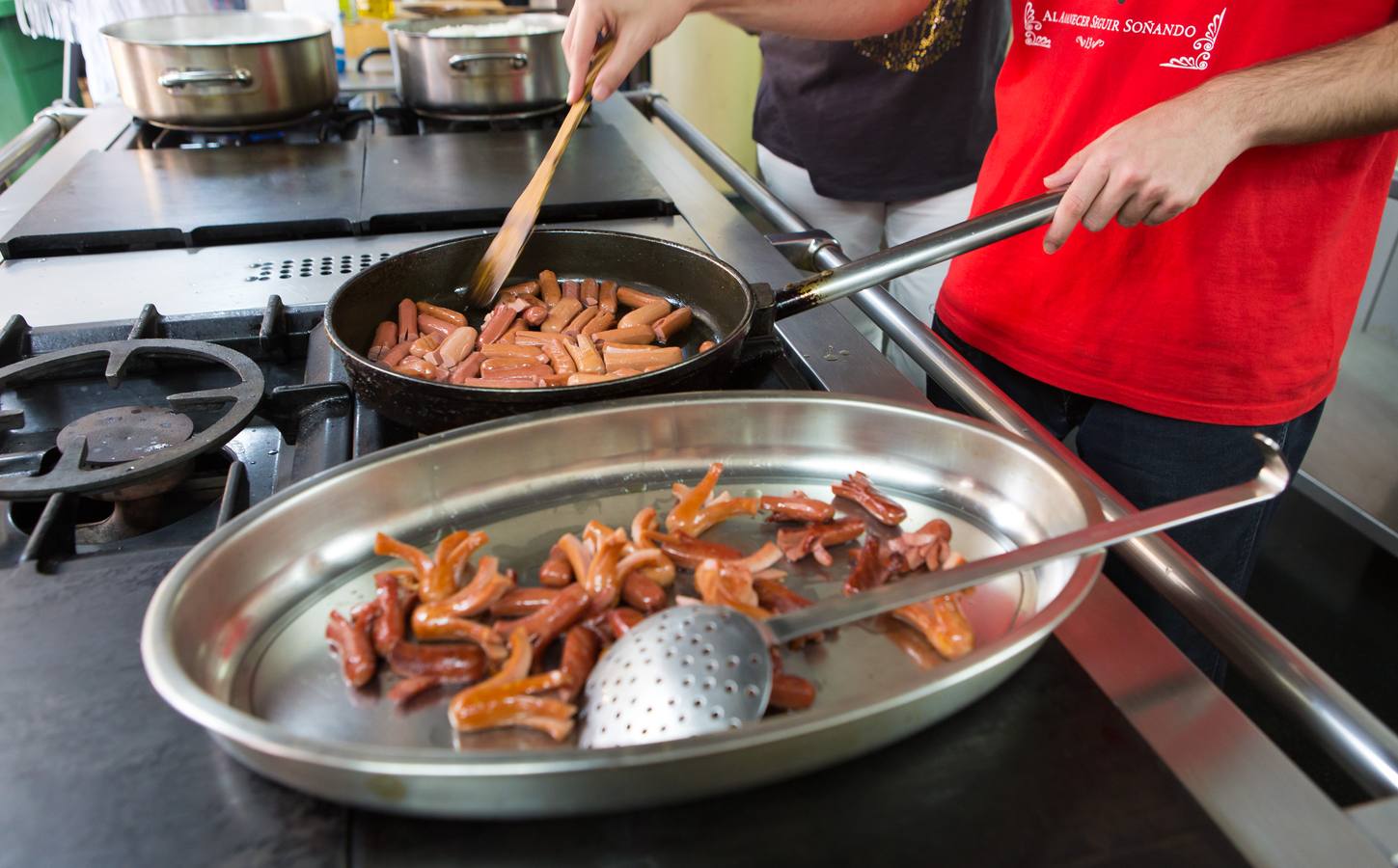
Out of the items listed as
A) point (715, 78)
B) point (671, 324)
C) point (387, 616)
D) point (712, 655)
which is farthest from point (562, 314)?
point (715, 78)

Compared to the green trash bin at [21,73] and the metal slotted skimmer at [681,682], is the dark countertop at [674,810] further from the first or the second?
the green trash bin at [21,73]

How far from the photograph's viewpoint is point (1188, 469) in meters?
1.23

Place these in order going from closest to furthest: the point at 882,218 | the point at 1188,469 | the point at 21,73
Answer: the point at 1188,469
the point at 882,218
the point at 21,73

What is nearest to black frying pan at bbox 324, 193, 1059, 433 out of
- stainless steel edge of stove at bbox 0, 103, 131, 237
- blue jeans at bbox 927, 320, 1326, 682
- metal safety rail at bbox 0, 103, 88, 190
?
blue jeans at bbox 927, 320, 1326, 682

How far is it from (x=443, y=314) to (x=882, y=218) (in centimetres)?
153

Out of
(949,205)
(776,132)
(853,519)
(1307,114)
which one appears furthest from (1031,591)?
(776,132)

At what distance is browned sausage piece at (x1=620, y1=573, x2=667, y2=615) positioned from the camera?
2.27 feet

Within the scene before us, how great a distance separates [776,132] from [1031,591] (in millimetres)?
1842

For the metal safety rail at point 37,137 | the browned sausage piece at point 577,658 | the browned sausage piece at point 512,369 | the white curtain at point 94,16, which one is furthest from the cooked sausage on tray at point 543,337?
the white curtain at point 94,16

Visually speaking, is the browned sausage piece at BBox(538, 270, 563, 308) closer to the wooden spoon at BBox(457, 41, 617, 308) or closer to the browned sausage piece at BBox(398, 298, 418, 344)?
the wooden spoon at BBox(457, 41, 617, 308)

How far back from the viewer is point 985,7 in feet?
6.81

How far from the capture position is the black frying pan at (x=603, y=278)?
85cm

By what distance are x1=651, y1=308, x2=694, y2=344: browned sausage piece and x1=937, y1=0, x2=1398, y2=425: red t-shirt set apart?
19.1 inches

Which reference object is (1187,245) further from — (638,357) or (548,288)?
A: (548,288)
